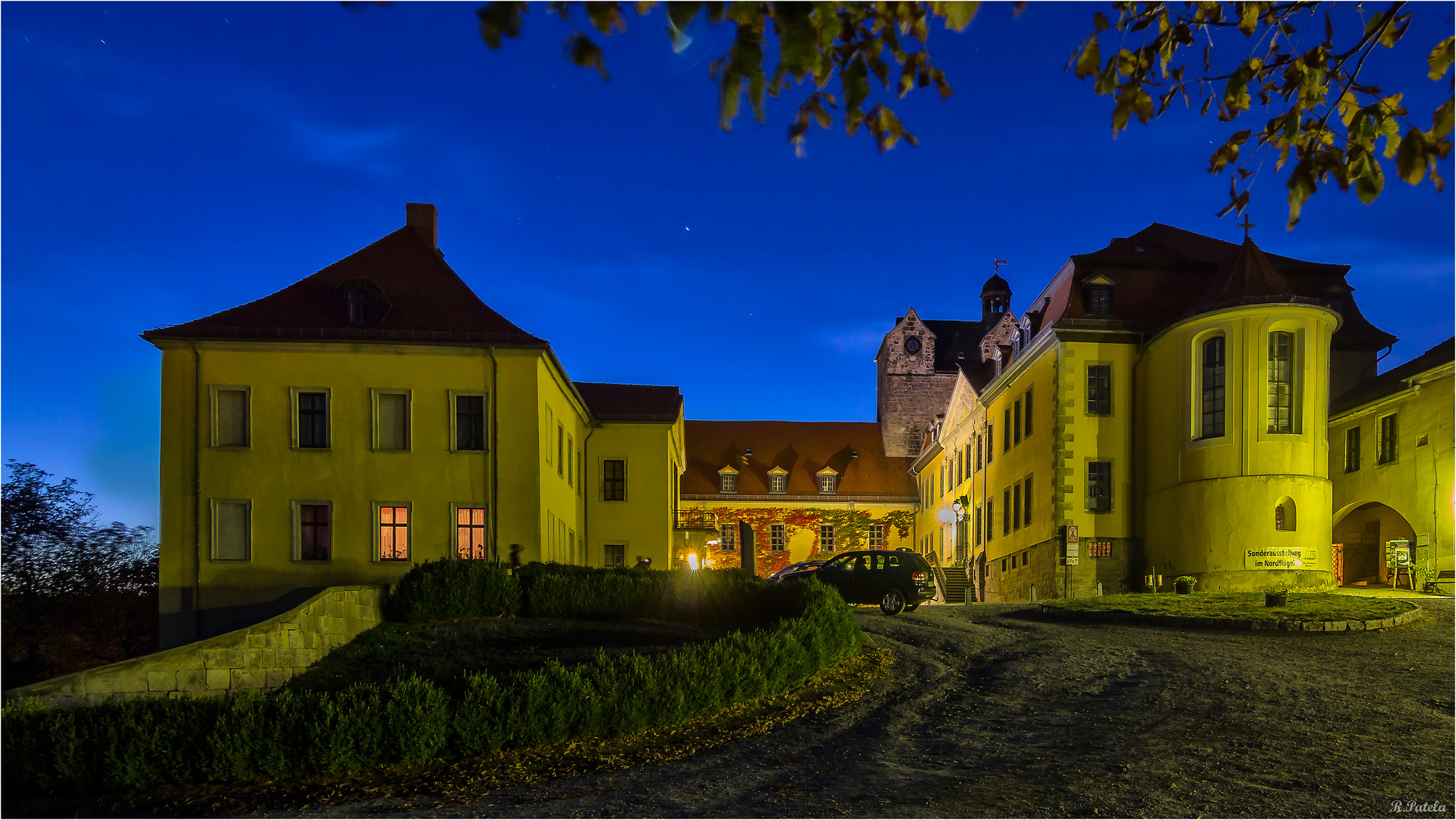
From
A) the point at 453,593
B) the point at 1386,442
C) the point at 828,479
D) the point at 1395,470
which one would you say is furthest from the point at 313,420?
the point at 828,479

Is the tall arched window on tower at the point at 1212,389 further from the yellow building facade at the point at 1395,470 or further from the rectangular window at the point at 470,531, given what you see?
the rectangular window at the point at 470,531

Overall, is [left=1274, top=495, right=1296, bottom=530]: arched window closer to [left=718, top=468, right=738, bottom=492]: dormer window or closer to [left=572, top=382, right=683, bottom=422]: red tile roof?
[left=572, top=382, right=683, bottom=422]: red tile roof

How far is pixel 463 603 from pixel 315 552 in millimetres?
8961

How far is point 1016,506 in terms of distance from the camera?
1586 inches

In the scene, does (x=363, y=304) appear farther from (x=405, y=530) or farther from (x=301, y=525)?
(x=405, y=530)

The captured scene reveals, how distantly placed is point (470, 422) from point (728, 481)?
35.4 metres

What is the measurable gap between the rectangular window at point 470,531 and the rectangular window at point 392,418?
247 cm

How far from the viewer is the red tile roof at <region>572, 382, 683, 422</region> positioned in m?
40.2

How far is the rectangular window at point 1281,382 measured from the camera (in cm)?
3103

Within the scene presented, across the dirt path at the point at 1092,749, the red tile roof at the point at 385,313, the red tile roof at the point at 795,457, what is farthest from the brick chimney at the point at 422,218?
the red tile roof at the point at 795,457

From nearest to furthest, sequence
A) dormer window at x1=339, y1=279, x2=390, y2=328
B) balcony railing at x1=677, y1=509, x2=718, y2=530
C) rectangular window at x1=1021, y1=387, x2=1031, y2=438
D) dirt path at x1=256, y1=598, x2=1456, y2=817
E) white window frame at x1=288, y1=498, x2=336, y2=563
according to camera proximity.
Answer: dirt path at x1=256, y1=598, x2=1456, y2=817
white window frame at x1=288, y1=498, x2=336, y2=563
dormer window at x1=339, y1=279, x2=390, y2=328
rectangular window at x1=1021, y1=387, x2=1031, y2=438
balcony railing at x1=677, y1=509, x2=718, y2=530

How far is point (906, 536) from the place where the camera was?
63250 mm

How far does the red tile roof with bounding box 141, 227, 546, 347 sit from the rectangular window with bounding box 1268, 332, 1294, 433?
20.5 m

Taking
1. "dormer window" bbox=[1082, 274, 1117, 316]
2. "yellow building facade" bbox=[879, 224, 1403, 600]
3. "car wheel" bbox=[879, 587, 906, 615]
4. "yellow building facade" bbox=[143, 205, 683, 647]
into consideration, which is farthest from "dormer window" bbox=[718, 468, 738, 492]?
"car wheel" bbox=[879, 587, 906, 615]
